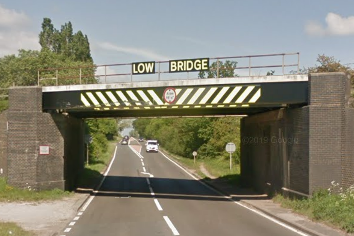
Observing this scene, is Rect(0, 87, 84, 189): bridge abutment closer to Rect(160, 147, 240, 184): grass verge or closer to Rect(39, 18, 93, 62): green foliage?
Rect(160, 147, 240, 184): grass verge

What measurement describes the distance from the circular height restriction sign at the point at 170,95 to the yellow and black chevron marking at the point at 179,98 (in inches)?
5.2

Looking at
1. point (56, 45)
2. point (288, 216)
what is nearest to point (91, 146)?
point (288, 216)

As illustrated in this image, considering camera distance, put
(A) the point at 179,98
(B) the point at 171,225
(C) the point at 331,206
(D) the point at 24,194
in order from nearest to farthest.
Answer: (B) the point at 171,225 → (C) the point at 331,206 → (A) the point at 179,98 → (D) the point at 24,194

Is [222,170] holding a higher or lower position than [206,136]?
lower

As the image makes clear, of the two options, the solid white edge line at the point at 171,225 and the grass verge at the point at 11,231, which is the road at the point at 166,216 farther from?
the grass verge at the point at 11,231

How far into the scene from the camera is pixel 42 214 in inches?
653

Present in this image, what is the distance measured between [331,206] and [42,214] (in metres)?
10.3

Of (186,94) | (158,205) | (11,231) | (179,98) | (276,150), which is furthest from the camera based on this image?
(276,150)

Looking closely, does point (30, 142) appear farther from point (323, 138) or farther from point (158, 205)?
point (323, 138)

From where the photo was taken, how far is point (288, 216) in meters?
15.9

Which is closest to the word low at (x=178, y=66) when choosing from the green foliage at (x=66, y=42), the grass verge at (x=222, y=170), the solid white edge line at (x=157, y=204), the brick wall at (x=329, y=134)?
the brick wall at (x=329, y=134)

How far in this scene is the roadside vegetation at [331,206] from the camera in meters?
13.4

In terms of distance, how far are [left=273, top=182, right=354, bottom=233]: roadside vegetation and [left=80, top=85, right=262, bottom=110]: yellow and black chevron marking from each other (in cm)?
476

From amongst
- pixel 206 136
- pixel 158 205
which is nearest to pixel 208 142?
pixel 206 136
